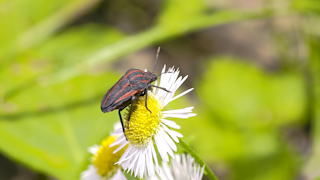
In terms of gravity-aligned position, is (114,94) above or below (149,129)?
above

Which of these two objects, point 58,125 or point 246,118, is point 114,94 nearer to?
point 58,125

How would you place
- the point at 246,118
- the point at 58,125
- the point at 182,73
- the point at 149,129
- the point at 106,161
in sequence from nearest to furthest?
the point at 149,129
the point at 106,161
the point at 58,125
the point at 246,118
the point at 182,73

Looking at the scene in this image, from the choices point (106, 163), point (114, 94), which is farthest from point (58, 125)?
point (114, 94)

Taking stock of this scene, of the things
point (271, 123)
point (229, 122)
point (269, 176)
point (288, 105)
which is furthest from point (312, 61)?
point (269, 176)

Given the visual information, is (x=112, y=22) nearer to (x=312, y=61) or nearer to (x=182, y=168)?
(x=312, y=61)

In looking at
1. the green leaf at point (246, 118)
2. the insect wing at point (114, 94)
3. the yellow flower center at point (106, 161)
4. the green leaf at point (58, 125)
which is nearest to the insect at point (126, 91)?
the insect wing at point (114, 94)

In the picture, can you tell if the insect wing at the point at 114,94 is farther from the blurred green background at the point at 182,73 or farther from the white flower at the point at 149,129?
the blurred green background at the point at 182,73
